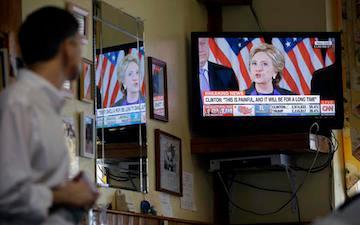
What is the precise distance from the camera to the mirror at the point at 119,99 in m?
4.01

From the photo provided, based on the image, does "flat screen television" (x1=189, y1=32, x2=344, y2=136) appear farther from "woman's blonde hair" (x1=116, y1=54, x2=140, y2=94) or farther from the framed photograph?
the framed photograph

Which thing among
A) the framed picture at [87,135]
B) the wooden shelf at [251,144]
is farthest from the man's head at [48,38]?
the wooden shelf at [251,144]

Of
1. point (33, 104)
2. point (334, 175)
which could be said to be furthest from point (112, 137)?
point (33, 104)

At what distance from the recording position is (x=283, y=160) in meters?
5.04

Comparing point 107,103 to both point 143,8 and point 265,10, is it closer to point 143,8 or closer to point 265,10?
point 143,8

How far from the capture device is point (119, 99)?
4172mm

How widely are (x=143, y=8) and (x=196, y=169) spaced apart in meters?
1.15

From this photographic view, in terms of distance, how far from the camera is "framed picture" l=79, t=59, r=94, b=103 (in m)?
3.84

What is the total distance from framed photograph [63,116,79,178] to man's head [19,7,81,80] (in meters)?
1.58

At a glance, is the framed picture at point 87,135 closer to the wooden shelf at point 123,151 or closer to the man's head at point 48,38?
the wooden shelf at point 123,151

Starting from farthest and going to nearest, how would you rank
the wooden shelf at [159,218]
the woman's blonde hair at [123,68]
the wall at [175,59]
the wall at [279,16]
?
the wall at [279,16], the wall at [175,59], the woman's blonde hair at [123,68], the wooden shelf at [159,218]

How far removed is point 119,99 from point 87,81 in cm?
31

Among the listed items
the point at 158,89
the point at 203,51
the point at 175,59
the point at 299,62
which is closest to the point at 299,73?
the point at 299,62

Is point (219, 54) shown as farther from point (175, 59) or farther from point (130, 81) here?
point (130, 81)
